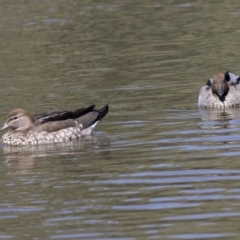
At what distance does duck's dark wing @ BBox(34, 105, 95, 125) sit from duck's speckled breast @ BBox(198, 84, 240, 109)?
2.23m

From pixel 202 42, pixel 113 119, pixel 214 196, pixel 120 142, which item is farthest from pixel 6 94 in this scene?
pixel 214 196

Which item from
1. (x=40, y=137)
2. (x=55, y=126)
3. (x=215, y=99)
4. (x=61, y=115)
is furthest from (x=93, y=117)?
(x=215, y=99)

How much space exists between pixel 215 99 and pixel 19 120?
3.56 meters

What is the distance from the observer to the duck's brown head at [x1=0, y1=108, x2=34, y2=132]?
50.7 ft

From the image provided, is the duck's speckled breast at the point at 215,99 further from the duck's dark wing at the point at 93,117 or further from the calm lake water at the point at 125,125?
the duck's dark wing at the point at 93,117

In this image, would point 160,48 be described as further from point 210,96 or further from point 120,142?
point 120,142

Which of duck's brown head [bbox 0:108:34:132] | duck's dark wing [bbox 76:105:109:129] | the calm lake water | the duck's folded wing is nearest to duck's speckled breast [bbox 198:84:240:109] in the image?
the calm lake water

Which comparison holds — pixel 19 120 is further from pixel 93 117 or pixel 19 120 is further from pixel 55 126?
pixel 93 117

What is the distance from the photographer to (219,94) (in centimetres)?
1725

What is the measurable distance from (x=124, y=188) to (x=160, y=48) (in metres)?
11.9

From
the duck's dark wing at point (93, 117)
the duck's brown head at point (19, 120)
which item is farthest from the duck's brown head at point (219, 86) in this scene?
the duck's brown head at point (19, 120)

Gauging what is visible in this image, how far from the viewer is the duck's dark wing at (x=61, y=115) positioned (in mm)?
15320

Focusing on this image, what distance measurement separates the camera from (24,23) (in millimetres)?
27938

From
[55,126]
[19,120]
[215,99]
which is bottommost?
[215,99]
